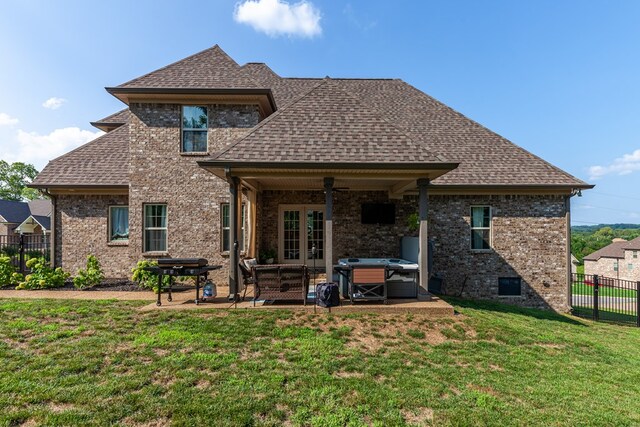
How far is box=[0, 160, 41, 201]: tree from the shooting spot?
5641cm

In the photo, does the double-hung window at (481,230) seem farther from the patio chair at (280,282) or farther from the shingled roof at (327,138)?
the patio chair at (280,282)

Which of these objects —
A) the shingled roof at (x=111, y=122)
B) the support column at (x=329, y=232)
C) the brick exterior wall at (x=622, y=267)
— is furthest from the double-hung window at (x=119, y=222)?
the brick exterior wall at (x=622, y=267)

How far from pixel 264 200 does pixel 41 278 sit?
7283 millimetres

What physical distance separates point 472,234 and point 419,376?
8.30 meters

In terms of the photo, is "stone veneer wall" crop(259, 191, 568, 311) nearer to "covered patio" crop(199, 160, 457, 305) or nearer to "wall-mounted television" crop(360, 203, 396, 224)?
"covered patio" crop(199, 160, 457, 305)

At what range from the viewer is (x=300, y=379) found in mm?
4242

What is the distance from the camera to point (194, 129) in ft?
34.2

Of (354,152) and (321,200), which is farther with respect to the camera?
(321,200)

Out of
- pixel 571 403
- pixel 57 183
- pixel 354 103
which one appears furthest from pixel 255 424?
pixel 57 183

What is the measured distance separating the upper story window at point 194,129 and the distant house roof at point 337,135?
2.56 feet

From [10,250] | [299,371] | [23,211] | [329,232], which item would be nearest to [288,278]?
[329,232]

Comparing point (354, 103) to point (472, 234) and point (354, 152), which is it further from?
point (472, 234)

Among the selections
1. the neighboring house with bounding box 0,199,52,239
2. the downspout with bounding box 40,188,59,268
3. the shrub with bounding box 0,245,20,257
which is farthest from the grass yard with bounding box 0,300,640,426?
the neighboring house with bounding box 0,199,52,239

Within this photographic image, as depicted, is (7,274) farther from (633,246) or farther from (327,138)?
(633,246)
